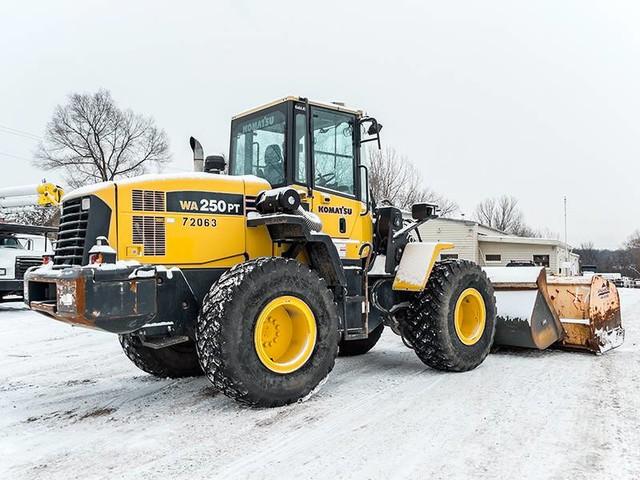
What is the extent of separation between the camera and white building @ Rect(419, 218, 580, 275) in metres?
30.1

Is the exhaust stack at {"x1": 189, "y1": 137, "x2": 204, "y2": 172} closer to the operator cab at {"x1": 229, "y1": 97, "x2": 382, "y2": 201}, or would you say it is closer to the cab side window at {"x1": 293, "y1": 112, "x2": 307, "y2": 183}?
the operator cab at {"x1": 229, "y1": 97, "x2": 382, "y2": 201}

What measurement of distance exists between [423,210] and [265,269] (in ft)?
9.09

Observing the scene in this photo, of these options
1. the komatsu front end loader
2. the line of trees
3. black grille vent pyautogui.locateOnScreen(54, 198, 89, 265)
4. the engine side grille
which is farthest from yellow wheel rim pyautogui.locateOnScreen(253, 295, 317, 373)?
the line of trees

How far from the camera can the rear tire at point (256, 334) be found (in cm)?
446

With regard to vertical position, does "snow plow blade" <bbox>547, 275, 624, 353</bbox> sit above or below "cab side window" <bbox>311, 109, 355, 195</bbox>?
below

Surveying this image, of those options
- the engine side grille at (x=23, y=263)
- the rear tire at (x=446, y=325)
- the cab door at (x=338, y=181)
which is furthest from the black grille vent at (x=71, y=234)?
the engine side grille at (x=23, y=263)

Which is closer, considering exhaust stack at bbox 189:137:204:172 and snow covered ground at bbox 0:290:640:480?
snow covered ground at bbox 0:290:640:480

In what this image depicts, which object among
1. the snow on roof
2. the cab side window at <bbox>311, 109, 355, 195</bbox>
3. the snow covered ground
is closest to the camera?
the snow covered ground

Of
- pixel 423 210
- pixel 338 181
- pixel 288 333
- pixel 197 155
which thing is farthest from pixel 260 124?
pixel 288 333

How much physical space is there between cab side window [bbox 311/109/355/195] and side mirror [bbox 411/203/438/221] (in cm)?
105

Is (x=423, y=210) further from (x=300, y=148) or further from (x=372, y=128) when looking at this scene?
(x=300, y=148)

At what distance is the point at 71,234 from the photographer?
4.83m

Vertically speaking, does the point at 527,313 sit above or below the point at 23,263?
below

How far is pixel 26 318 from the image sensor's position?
12.2m
